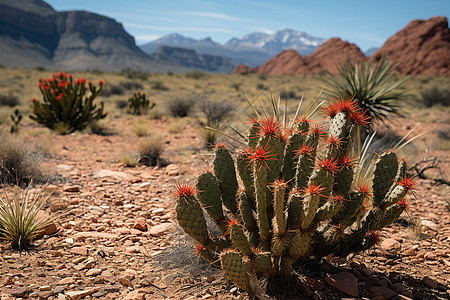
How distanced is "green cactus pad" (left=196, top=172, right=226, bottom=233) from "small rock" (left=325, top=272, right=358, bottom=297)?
1.27m

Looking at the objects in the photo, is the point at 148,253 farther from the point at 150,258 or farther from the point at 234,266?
the point at 234,266

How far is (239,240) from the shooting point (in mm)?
2738

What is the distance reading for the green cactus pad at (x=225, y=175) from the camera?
3295 mm

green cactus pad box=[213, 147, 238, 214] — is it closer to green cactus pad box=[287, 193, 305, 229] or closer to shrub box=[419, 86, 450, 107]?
green cactus pad box=[287, 193, 305, 229]

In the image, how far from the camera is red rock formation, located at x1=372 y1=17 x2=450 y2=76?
2234 inches

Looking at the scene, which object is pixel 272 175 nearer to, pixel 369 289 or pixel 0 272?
pixel 369 289

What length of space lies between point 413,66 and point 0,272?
68626mm

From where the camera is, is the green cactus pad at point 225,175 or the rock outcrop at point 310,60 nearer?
the green cactus pad at point 225,175

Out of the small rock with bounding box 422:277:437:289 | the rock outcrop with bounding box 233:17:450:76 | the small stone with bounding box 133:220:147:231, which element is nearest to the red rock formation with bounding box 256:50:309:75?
the rock outcrop with bounding box 233:17:450:76

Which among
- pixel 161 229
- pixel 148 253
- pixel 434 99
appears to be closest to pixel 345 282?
pixel 148 253

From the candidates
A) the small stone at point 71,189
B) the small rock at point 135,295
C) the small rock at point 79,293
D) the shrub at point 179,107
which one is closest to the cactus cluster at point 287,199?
the small rock at point 135,295

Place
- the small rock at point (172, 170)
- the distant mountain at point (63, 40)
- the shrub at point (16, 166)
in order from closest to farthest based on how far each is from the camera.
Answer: the shrub at point (16, 166), the small rock at point (172, 170), the distant mountain at point (63, 40)

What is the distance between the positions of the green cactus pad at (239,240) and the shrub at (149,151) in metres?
4.90

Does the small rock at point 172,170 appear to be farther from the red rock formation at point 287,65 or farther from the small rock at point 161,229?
the red rock formation at point 287,65
